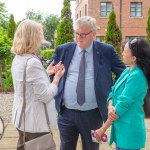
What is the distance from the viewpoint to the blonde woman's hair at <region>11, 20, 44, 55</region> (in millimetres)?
3512

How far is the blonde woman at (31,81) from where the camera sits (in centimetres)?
348

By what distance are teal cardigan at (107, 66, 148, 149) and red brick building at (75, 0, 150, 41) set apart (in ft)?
124

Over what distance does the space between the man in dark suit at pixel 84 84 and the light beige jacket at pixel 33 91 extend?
1.62 ft

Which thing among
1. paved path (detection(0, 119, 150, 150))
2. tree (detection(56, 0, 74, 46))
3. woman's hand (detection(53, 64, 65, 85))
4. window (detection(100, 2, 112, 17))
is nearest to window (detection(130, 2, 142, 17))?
window (detection(100, 2, 112, 17))

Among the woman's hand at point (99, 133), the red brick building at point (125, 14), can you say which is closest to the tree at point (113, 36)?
the woman's hand at point (99, 133)

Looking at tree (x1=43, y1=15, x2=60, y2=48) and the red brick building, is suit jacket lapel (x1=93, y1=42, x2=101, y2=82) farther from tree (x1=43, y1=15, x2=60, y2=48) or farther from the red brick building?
tree (x1=43, y1=15, x2=60, y2=48)

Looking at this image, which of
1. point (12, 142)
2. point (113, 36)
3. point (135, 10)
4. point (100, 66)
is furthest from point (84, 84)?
point (135, 10)

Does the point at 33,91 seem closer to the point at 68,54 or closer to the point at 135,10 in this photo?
the point at 68,54

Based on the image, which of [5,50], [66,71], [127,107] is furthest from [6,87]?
[127,107]

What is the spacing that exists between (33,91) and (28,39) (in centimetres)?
46

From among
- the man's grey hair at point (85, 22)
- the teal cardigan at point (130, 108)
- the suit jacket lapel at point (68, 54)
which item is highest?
the man's grey hair at point (85, 22)

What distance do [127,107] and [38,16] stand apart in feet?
289

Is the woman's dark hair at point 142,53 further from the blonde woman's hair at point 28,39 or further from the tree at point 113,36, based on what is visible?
the tree at point 113,36

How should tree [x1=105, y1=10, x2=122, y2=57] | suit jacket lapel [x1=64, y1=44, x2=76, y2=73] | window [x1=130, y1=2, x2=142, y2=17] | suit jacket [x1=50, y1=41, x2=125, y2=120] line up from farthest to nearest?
window [x1=130, y1=2, x2=142, y2=17]
tree [x1=105, y1=10, x2=122, y2=57]
suit jacket lapel [x1=64, y1=44, x2=76, y2=73]
suit jacket [x1=50, y1=41, x2=125, y2=120]
